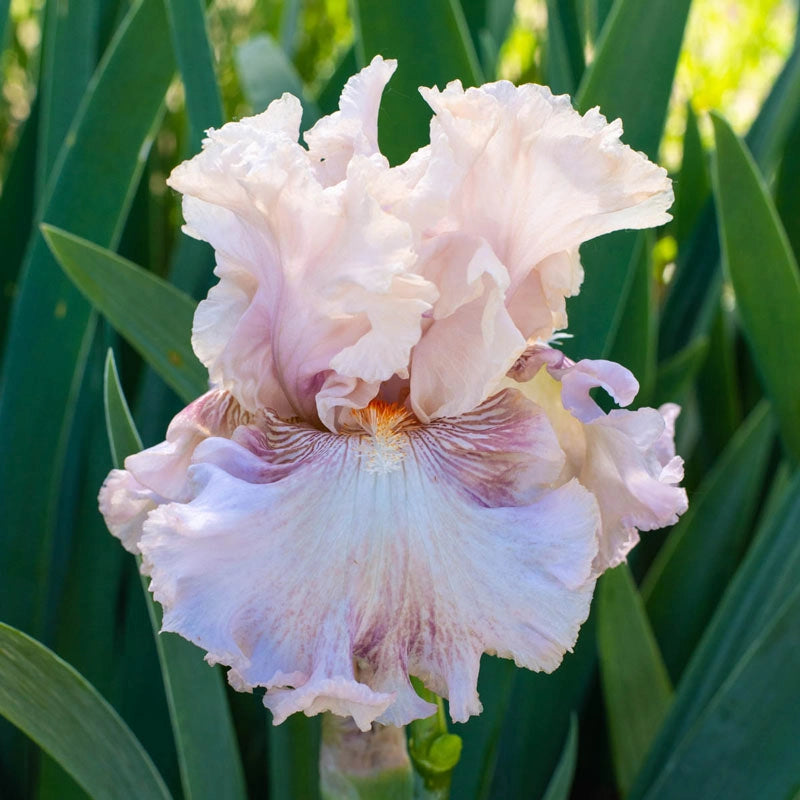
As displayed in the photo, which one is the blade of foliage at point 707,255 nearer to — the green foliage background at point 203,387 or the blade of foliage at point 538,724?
the green foliage background at point 203,387

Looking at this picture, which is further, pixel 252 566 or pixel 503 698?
pixel 503 698

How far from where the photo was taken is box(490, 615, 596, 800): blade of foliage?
800mm

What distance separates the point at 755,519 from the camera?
107 centimetres

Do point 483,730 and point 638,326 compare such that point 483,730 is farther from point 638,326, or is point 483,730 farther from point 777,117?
point 777,117

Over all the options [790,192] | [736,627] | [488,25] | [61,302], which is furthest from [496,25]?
[736,627]

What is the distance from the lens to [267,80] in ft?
2.86

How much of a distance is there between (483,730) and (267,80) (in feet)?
1.81

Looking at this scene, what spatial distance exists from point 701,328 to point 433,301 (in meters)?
0.63

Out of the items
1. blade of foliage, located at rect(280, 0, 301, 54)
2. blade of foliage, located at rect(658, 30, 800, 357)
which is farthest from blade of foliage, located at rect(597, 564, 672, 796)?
blade of foliage, located at rect(280, 0, 301, 54)

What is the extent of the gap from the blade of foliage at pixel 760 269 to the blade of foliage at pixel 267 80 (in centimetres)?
34

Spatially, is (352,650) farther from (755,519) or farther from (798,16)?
(798,16)

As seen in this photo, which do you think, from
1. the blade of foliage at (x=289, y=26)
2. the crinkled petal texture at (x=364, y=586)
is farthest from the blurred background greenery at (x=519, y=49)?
the crinkled petal texture at (x=364, y=586)

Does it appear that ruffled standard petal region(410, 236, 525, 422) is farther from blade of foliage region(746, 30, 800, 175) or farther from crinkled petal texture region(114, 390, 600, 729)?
blade of foliage region(746, 30, 800, 175)

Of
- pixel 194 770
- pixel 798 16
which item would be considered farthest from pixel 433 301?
pixel 798 16
